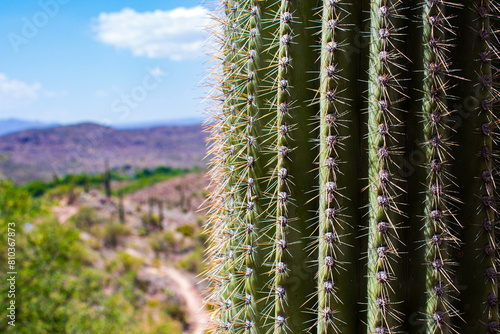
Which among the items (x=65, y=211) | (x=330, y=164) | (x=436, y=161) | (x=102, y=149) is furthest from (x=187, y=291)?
(x=436, y=161)

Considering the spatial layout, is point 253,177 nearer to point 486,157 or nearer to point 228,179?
point 228,179

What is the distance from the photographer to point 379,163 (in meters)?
1.51

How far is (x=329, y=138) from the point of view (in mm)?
1552

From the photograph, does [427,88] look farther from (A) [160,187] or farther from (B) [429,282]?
(A) [160,187]

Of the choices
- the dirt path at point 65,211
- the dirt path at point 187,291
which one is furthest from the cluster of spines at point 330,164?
the dirt path at point 65,211

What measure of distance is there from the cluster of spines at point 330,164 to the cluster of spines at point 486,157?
0.47 m

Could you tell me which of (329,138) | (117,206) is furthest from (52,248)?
(117,206)

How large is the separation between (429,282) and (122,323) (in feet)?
33.2

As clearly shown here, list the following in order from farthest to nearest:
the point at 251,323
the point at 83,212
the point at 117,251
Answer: the point at 83,212 < the point at 117,251 < the point at 251,323

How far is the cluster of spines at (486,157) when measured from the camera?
1.52 meters

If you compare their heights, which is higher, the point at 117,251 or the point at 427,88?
the point at 427,88

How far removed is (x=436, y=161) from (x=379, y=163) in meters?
0.20

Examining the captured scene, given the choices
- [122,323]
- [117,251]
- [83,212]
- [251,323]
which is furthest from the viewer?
[83,212]

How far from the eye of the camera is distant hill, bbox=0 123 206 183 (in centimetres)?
2008
